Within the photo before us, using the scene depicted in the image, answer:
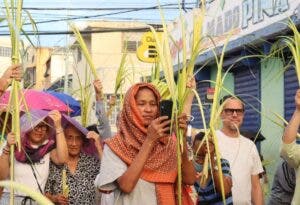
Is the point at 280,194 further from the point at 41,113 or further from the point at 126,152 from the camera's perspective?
the point at 41,113

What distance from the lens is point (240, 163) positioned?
3752 mm

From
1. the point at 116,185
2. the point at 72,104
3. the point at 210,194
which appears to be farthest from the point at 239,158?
the point at 72,104

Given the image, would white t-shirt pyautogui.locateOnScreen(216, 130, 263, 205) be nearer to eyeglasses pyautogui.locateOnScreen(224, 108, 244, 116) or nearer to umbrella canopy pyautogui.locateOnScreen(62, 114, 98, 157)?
eyeglasses pyautogui.locateOnScreen(224, 108, 244, 116)

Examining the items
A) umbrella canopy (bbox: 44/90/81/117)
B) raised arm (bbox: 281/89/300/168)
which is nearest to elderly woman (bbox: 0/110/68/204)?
raised arm (bbox: 281/89/300/168)

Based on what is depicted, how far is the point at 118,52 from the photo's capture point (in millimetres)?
26375

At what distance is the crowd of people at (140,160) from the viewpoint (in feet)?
8.71

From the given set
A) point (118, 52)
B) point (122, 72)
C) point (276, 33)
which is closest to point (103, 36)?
point (118, 52)

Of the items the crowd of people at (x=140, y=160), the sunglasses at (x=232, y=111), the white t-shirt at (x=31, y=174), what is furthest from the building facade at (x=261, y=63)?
the white t-shirt at (x=31, y=174)

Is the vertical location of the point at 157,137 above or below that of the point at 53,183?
above

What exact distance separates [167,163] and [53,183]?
117cm

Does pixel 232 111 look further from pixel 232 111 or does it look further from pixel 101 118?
pixel 101 118

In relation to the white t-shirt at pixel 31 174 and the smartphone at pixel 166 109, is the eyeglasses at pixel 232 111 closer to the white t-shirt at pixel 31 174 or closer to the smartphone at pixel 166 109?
the white t-shirt at pixel 31 174

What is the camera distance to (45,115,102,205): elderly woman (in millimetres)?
3695

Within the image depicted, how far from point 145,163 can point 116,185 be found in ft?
0.56
